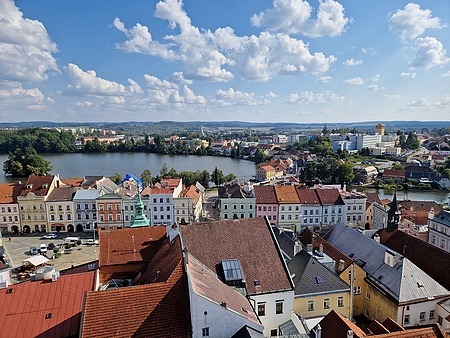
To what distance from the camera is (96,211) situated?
46.5 meters

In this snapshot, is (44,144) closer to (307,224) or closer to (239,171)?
(239,171)

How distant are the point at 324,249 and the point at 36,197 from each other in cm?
4044

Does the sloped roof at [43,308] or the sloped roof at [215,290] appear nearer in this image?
the sloped roof at [215,290]

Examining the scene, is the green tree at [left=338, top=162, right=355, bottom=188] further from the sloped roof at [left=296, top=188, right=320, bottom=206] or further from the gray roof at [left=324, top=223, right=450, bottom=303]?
the gray roof at [left=324, top=223, right=450, bottom=303]

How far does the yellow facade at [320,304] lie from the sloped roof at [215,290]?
18.1ft

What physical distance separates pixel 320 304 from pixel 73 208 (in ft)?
127

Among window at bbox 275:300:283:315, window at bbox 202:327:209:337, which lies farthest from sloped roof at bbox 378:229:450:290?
window at bbox 202:327:209:337

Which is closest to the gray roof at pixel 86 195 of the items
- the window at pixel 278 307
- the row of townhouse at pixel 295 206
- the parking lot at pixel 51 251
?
the parking lot at pixel 51 251

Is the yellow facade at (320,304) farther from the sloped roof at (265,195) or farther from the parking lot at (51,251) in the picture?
the sloped roof at (265,195)

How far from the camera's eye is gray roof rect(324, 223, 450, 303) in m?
20.5

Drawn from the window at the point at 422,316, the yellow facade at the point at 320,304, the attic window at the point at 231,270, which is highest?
the attic window at the point at 231,270

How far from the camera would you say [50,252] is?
37.9 m

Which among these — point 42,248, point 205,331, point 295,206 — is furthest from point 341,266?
point 42,248

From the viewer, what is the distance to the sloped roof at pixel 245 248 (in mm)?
18109
